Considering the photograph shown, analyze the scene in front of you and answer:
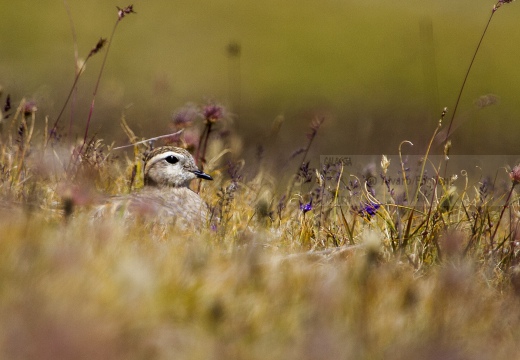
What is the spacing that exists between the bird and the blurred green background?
543 inches

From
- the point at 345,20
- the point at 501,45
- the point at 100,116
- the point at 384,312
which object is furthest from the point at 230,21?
the point at 384,312

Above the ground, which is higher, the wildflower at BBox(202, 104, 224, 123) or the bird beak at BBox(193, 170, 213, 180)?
the wildflower at BBox(202, 104, 224, 123)

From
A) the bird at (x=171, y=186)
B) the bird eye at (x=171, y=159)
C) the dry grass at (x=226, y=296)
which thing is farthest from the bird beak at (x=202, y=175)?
the dry grass at (x=226, y=296)

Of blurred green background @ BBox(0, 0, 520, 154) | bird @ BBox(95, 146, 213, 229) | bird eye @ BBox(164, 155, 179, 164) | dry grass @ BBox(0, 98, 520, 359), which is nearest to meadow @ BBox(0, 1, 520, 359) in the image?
dry grass @ BBox(0, 98, 520, 359)

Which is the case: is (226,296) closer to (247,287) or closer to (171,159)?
(247,287)

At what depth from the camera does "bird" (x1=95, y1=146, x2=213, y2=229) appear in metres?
6.29

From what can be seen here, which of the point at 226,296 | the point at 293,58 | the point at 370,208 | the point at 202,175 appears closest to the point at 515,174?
the point at 370,208

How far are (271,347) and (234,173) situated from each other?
10.4 ft

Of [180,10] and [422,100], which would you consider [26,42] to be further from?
[422,100]

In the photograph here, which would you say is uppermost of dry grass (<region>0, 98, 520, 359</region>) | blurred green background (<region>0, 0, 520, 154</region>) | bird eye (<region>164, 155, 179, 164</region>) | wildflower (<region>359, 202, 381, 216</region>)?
blurred green background (<region>0, 0, 520, 154</region>)

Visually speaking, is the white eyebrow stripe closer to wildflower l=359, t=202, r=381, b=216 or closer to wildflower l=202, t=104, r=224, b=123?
wildflower l=202, t=104, r=224, b=123

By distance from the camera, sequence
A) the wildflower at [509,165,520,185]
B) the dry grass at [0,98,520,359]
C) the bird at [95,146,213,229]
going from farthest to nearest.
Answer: the bird at [95,146,213,229], the wildflower at [509,165,520,185], the dry grass at [0,98,520,359]

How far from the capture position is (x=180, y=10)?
34.4 m

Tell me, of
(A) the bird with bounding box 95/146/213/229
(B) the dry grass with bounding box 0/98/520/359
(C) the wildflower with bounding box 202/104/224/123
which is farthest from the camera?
(C) the wildflower with bounding box 202/104/224/123
